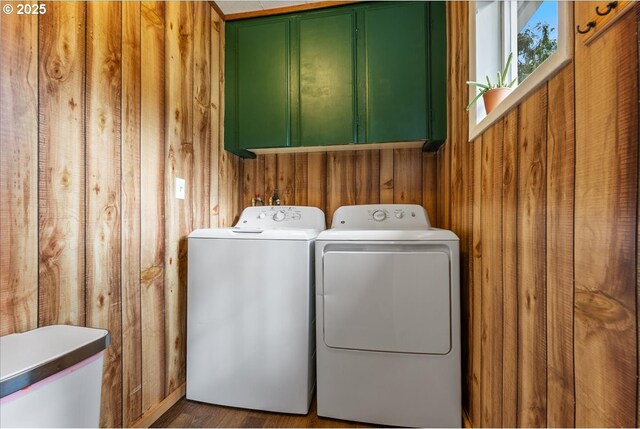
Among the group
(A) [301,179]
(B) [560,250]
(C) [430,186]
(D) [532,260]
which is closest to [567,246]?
(B) [560,250]

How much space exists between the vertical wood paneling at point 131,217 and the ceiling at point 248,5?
713 mm

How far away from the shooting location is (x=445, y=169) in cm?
177

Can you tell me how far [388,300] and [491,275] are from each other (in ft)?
1.47

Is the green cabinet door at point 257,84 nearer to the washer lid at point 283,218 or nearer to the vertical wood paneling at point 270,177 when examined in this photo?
the vertical wood paneling at point 270,177

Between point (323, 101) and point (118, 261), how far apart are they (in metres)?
→ 1.43

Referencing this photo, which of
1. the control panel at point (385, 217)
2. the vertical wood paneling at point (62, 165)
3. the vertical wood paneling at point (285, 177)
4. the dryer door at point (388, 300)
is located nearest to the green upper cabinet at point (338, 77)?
the vertical wood paneling at point (285, 177)

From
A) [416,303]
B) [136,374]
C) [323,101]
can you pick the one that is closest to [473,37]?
[323,101]

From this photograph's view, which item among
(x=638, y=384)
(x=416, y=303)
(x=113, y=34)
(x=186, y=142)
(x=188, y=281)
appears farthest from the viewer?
(x=186, y=142)

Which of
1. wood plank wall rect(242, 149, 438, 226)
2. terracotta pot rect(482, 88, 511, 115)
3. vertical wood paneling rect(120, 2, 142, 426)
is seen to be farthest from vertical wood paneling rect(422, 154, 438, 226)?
vertical wood paneling rect(120, 2, 142, 426)

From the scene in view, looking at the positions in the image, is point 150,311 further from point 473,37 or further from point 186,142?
point 473,37

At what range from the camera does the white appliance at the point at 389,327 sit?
50.5 inches

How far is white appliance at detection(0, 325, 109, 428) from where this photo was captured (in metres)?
0.61

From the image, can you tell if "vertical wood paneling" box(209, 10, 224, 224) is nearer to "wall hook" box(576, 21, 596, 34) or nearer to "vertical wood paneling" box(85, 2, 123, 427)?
"vertical wood paneling" box(85, 2, 123, 427)

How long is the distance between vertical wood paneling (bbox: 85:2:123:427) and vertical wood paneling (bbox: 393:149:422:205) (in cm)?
164
